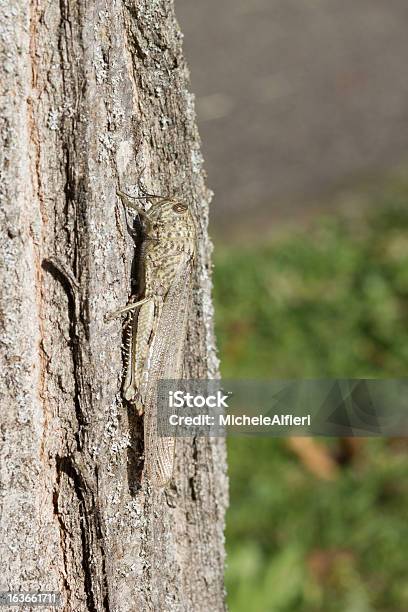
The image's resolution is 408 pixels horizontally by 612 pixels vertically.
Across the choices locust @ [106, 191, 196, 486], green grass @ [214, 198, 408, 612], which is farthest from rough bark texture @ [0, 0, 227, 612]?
Answer: green grass @ [214, 198, 408, 612]

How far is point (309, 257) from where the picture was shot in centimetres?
597

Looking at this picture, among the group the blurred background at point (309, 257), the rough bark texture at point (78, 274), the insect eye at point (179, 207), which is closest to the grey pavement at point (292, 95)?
the blurred background at point (309, 257)

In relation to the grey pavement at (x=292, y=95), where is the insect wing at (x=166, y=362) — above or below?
below

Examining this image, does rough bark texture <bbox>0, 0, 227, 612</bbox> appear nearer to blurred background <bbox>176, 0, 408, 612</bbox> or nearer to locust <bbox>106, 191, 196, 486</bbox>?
locust <bbox>106, 191, 196, 486</bbox>

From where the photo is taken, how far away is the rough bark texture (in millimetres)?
1920

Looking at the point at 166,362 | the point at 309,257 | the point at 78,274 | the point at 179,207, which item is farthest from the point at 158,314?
the point at 309,257

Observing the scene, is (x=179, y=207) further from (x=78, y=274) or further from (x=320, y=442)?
(x=320, y=442)

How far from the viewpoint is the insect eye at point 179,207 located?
7.73 ft

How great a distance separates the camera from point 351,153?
24.7ft

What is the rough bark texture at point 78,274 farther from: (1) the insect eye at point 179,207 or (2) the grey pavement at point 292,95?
(2) the grey pavement at point 292,95

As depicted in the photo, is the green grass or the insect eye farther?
the green grass

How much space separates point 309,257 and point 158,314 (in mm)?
3645

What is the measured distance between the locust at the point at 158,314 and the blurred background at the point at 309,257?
190cm

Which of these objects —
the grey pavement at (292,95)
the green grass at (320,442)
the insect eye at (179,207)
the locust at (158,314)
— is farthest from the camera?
the grey pavement at (292,95)
